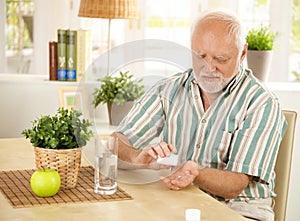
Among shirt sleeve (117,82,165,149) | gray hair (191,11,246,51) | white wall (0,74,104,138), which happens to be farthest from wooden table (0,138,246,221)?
white wall (0,74,104,138)

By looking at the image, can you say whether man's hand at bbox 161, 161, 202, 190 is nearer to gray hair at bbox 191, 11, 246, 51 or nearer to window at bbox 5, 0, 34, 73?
gray hair at bbox 191, 11, 246, 51

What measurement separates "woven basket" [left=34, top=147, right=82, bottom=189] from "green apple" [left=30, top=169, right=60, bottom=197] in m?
0.06

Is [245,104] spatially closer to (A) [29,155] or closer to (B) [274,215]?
(B) [274,215]

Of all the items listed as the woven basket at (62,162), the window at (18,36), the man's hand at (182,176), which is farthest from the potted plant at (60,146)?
the window at (18,36)

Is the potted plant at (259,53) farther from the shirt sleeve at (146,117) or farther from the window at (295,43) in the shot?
the window at (295,43)

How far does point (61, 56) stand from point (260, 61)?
1069 millimetres

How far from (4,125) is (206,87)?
1628 millimetres

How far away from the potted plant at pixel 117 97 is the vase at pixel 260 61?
1.12 m

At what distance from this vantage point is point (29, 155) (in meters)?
2.53

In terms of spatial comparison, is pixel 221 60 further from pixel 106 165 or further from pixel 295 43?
pixel 295 43

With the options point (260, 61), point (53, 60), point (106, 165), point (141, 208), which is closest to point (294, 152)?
point (260, 61)

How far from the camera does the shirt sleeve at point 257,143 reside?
2.33 m

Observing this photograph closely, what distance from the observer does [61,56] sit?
3.73m

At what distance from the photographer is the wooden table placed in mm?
1838
